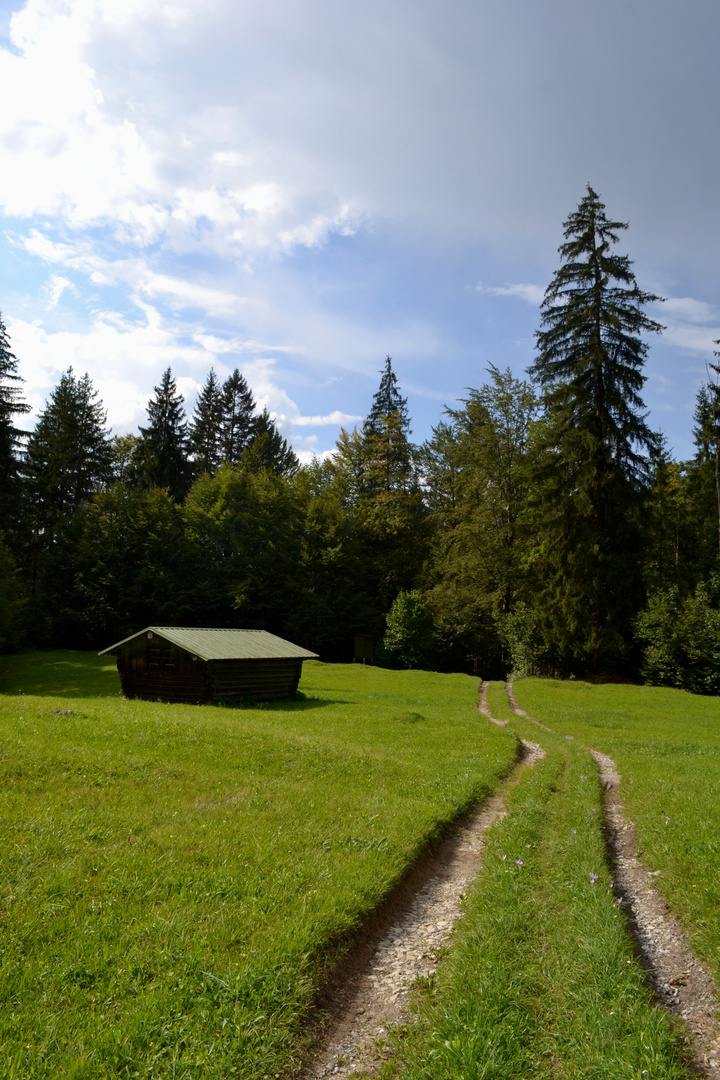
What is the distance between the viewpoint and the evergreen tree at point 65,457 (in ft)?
180

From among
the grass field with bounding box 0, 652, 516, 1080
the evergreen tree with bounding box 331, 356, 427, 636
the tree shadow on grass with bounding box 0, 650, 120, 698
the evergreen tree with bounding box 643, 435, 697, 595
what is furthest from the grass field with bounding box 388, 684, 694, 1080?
the evergreen tree with bounding box 331, 356, 427, 636

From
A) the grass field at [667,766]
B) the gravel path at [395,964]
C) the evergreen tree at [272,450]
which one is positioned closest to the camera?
the gravel path at [395,964]

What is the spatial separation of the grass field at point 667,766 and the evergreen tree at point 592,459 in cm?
522

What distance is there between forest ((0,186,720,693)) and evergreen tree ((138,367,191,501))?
0.22 m

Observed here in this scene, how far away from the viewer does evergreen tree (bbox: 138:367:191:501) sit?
6159 cm

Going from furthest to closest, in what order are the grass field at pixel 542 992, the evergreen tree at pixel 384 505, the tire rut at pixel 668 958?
the evergreen tree at pixel 384 505
the tire rut at pixel 668 958
the grass field at pixel 542 992

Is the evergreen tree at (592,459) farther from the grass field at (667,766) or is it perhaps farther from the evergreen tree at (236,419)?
the evergreen tree at (236,419)

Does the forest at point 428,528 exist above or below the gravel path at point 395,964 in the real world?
above

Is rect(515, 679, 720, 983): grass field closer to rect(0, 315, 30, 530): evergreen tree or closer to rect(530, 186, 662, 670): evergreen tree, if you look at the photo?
rect(530, 186, 662, 670): evergreen tree

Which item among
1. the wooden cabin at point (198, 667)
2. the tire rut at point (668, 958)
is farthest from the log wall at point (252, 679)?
the tire rut at point (668, 958)

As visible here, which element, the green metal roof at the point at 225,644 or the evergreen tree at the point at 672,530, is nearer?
the green metal roof at the point at 225,644

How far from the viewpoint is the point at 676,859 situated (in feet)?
24.7

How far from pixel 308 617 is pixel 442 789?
3950 cm

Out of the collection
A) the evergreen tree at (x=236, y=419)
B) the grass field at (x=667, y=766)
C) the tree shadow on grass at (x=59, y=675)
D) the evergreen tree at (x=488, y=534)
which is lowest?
the tree shadow on grass at (x=59, y=675)
